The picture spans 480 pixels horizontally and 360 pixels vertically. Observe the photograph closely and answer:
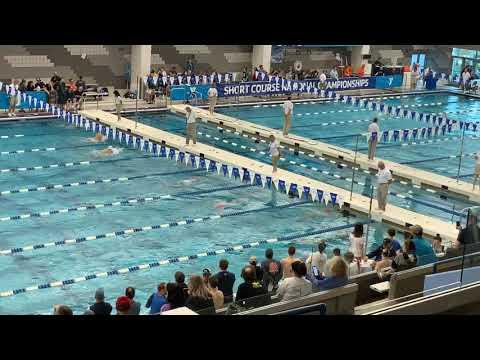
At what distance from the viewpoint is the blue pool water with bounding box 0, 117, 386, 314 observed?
39.9ft

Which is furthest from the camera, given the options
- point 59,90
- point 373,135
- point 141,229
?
point 59,90

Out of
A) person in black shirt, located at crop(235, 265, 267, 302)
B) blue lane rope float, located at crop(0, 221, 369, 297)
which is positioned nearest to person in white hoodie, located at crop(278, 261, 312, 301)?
person in black shirt, located at crop(235, 265, 267, 302)

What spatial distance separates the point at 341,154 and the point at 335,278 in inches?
434

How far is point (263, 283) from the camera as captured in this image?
33.1 ft

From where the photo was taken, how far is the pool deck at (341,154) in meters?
18.1

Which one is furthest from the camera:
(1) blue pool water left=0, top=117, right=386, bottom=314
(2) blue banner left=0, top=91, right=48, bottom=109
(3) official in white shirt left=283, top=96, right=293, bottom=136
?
(2) blue banner left=0, top=91, right=48, bottom=109

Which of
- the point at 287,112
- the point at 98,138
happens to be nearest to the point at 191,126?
the point at 98,138

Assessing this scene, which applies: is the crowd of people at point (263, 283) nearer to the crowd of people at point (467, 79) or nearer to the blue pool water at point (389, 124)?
the blue pool water at point (389, 124)

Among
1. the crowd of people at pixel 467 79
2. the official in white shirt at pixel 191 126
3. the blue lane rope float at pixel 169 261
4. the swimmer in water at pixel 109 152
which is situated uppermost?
the crowd of people at pixel 467 79

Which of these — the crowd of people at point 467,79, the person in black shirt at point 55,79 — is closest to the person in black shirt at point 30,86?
the person in black shirt at point 55,79

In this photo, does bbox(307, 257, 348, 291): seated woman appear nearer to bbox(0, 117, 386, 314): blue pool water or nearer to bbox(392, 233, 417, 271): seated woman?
bbox(392, 233, 417, 271): seated woman

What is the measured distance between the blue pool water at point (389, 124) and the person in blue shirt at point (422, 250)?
348 inches

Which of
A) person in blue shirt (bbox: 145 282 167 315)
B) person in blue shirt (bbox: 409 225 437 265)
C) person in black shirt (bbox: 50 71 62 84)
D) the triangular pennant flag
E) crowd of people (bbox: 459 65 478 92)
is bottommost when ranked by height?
person in blue shirt (bbox: 145 282 167 315)

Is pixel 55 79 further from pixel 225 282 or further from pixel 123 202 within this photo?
pixel 225 282
